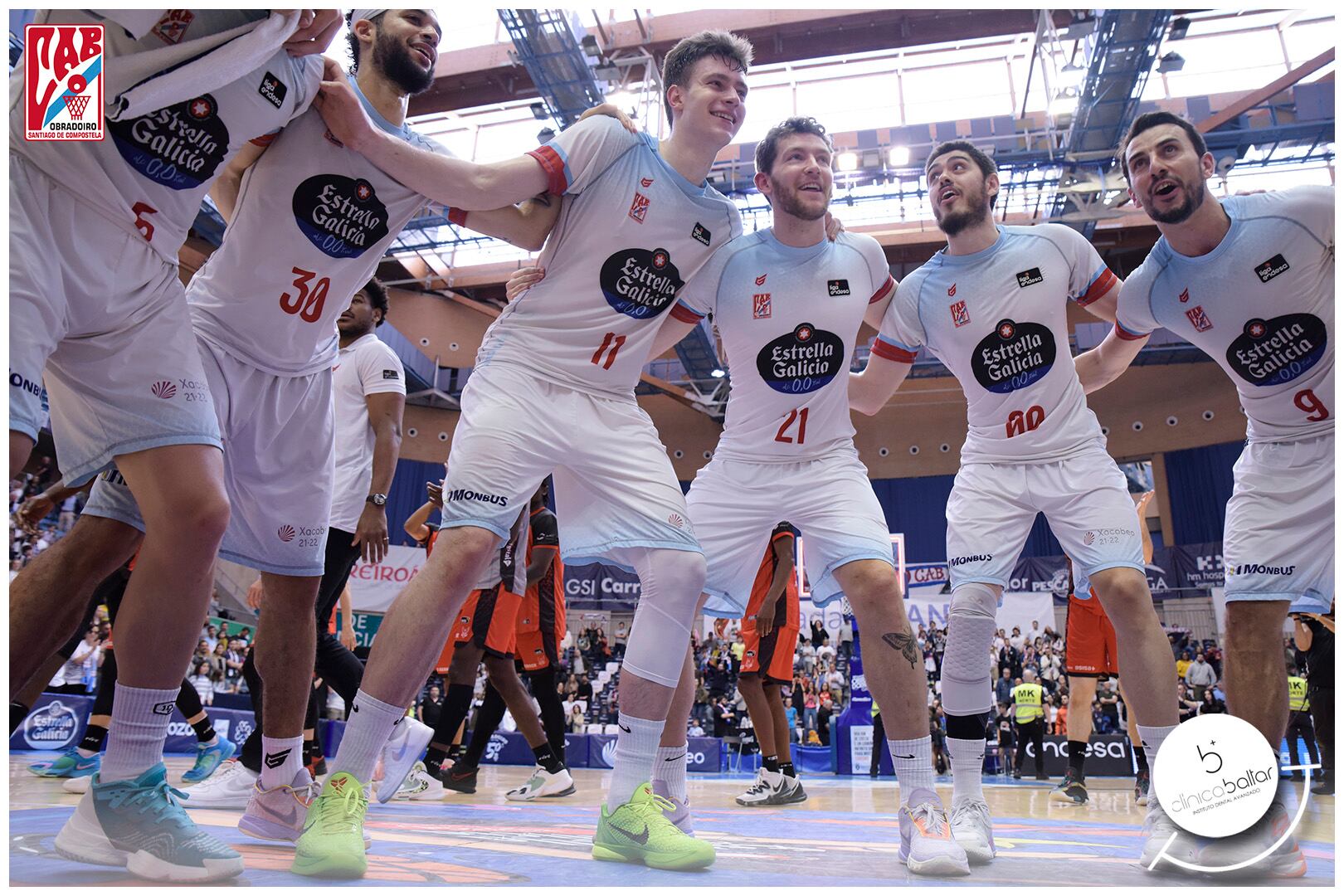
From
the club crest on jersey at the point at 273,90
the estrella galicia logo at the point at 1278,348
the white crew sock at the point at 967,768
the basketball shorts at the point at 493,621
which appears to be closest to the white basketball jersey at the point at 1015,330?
the estrella galicia logo at the point at 1278,348

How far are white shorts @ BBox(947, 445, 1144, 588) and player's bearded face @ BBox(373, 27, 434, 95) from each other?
7.85 feet

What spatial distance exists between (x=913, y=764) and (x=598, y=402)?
1.48 m

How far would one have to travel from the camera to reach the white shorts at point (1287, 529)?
2.95 m

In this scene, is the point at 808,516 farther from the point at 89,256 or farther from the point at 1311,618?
the point at 1311,618

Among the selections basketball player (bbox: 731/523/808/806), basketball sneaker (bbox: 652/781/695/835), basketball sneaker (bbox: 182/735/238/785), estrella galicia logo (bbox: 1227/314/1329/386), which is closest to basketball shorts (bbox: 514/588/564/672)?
basketball player (bbox: 731/523/808/806)

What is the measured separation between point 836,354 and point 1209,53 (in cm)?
1662

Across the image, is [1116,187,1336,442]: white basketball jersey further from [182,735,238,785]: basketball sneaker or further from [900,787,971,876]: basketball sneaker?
[182,735,238,785]: basketball sneaker

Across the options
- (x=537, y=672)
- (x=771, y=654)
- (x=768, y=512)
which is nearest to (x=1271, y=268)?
(x=768, y=512)

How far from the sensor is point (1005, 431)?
344 cm

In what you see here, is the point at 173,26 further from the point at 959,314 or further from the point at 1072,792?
the point at 1072,792

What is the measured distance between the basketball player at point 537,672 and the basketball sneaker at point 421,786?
15 centimetres

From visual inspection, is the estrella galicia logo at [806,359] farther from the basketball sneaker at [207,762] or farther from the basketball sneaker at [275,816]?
the basketball sneaker at [207,762]

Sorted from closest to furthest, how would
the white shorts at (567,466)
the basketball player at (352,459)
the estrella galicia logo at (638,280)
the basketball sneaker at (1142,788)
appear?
the white shorts at (567,466)
the estrella galicia logo at (638,280)
the basketball player at (352,459)
the basketball sneaker at (1142,788)

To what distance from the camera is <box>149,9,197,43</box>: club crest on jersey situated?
2.02 m
